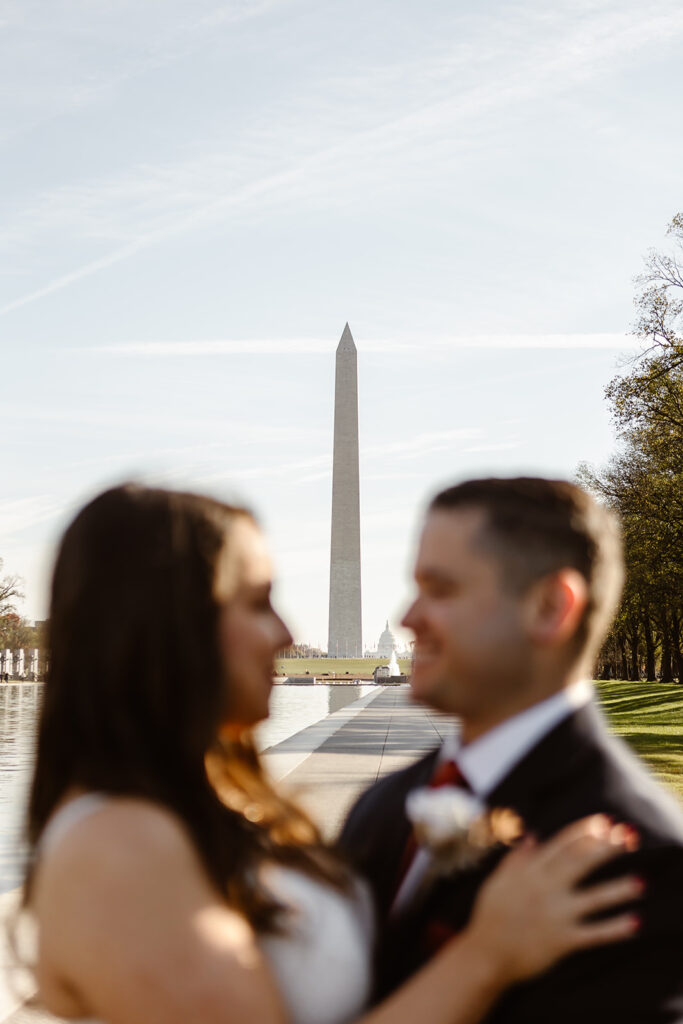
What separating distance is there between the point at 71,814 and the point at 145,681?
0.23m

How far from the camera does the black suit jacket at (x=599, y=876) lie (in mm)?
1802

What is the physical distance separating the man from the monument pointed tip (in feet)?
213

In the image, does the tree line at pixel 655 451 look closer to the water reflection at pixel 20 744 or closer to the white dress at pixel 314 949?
the water reflection at pixel 20 744

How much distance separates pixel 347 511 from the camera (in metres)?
66.1

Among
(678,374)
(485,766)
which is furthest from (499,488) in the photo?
(678,374)

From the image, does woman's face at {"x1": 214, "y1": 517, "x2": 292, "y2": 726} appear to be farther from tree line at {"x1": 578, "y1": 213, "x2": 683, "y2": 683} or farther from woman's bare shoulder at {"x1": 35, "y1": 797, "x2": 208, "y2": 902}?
tree line at {"x1": 578, "y1": 213, "x2": 683, "y2": 683}

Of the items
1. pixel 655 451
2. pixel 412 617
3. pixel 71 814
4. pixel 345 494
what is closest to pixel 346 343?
pixel 345 494

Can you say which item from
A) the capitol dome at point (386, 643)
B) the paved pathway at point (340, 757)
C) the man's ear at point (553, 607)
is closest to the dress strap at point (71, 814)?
the man's ear at point (553, 607)

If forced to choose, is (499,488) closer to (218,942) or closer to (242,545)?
(242,545)

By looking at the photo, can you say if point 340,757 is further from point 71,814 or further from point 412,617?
point 71,814

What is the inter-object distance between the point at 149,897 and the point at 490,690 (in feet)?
2.23

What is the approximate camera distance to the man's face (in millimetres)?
2025

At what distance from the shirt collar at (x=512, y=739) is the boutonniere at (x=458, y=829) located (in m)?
0.09

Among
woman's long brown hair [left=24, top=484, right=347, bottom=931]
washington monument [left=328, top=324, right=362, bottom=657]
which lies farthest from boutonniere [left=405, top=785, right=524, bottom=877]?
washington monument [left=328, top=324, right=362, bottom=657]
